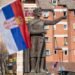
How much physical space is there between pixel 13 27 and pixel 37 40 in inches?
62.1

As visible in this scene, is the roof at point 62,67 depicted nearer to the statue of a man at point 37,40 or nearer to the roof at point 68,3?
the roof at point 68,3

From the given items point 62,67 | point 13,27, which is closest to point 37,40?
point 13,27

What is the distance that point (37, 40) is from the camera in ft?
32.9

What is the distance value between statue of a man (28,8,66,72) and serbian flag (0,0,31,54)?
133cm

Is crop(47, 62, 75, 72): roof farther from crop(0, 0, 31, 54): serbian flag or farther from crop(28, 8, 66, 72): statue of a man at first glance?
crop(0, 0, 31, 54): serbian flag

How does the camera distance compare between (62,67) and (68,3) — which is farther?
(68,3)

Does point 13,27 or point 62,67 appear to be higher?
point 13,27

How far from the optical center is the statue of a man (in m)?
9.93

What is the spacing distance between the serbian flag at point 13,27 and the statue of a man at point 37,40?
1.33 meters

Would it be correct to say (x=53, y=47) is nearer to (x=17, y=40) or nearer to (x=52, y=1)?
(x=52, y=1)

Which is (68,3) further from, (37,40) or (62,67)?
(37,40)

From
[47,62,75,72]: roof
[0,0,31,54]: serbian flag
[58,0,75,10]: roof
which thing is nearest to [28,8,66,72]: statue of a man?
[0,0,31,54]: serbian flag

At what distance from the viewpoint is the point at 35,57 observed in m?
10.1

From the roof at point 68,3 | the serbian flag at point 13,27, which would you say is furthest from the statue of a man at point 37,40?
the roof at point 68,3
